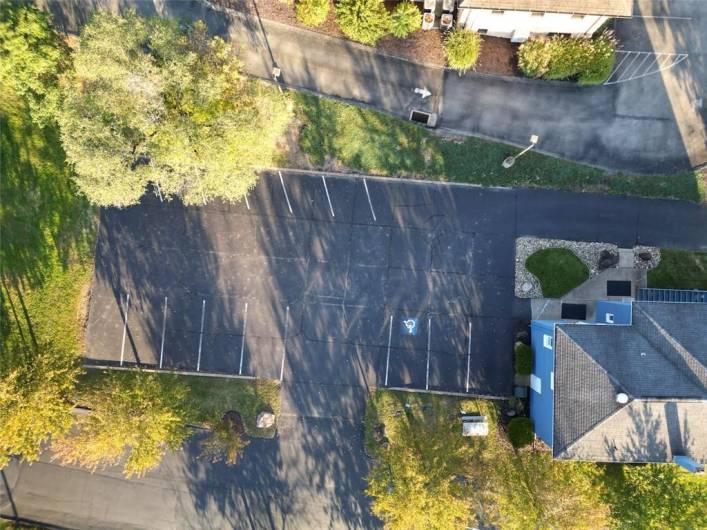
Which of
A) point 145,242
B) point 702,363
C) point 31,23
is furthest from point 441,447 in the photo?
point 31,23

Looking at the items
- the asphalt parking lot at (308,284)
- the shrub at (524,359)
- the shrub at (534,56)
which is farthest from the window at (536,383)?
the shrub at (534,56)

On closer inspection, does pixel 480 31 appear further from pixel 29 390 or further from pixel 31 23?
pixel 29 390

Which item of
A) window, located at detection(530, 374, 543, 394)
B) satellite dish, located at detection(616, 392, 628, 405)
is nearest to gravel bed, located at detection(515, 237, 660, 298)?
window, located at detection(530, 374, 543, 394)

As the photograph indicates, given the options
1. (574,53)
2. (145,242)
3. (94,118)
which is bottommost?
(145,242)

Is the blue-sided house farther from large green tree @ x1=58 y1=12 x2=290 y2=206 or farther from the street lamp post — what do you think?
large green tree @ x1=58 y1=12 x2=290 y2=206

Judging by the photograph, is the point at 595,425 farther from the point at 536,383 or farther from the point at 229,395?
the point at 229,395

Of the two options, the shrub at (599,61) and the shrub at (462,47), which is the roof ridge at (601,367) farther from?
the shrub at (462,47)
